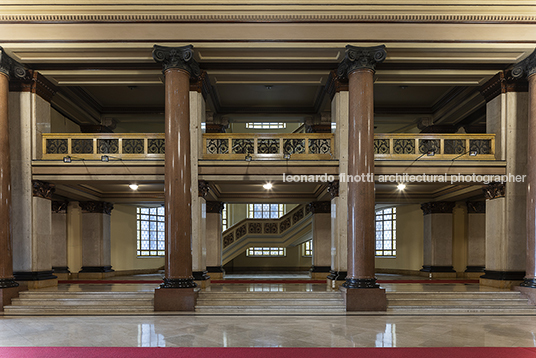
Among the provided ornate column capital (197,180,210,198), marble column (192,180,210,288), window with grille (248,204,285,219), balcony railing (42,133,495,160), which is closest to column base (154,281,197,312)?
marble column (192,180,210,288)

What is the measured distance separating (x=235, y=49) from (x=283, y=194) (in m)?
6.51

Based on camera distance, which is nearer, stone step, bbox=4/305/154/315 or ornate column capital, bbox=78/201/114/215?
stone step, bbox=4/305/154/315

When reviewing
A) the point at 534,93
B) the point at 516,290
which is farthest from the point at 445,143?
the point at 516,290

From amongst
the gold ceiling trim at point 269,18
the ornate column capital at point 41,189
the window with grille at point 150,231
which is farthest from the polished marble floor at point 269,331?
the window with grille at point 150,231

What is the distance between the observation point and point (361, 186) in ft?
33.5

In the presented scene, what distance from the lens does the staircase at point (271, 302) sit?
389 inches

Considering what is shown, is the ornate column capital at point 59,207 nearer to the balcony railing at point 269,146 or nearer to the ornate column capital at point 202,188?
the balcony railing at point 269,146

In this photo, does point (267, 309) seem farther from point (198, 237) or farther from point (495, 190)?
point (495, 190)

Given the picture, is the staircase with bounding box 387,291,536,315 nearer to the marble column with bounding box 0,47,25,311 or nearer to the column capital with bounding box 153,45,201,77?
the column capital with bounding box 153,45,201,77

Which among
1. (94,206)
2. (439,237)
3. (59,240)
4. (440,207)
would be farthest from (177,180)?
(439,237)

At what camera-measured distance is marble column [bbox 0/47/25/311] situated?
1024 cm

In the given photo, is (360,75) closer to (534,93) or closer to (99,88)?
(534,93)

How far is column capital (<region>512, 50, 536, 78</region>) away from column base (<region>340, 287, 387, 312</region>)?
685 centimetres

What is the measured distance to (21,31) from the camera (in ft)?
34.1
